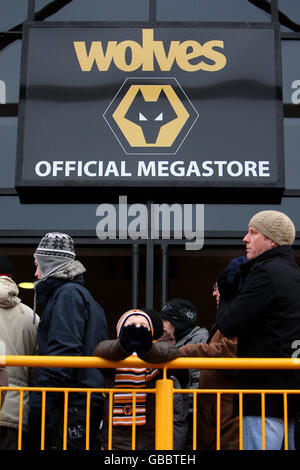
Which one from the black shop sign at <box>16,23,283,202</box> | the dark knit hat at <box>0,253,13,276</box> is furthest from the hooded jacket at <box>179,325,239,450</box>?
the black shop sign at <box>16,23,283,202</box>

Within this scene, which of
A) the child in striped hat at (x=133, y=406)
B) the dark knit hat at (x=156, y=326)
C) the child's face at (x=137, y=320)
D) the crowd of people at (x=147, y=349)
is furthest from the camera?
the dark knit hat at (x=156, y=326)

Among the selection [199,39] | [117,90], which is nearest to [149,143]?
[117,90]

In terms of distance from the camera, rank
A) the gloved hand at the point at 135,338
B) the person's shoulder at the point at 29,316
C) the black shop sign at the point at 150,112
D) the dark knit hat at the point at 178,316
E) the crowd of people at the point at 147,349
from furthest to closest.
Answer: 1. the black shop sign at the point at 150,112
2. the dark knit hat at the point at 178,316
3. the person's shoulder at the point at 29,316
4. the crowd of people at the point at 147,349
5. the gloved hand at the point at 135,338

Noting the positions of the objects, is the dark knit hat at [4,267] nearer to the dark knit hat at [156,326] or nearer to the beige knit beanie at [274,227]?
the dark knit hat at [156,326]

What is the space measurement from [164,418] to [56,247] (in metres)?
1.30

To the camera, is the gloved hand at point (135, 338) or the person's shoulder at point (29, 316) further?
the person's shoulder at point (29, 316)

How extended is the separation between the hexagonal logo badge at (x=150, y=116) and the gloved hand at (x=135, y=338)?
3.87m

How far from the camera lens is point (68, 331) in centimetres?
436

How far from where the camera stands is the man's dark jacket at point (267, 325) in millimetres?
4004

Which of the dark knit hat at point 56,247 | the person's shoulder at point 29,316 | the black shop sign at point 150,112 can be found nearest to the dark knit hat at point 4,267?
the person's shoulder at point 29,316

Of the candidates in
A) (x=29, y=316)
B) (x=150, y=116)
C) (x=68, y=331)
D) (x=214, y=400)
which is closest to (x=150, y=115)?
(x=150, y=116)

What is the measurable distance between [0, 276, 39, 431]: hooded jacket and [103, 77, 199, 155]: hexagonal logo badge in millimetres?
2957

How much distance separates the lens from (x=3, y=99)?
7879 millimetres
